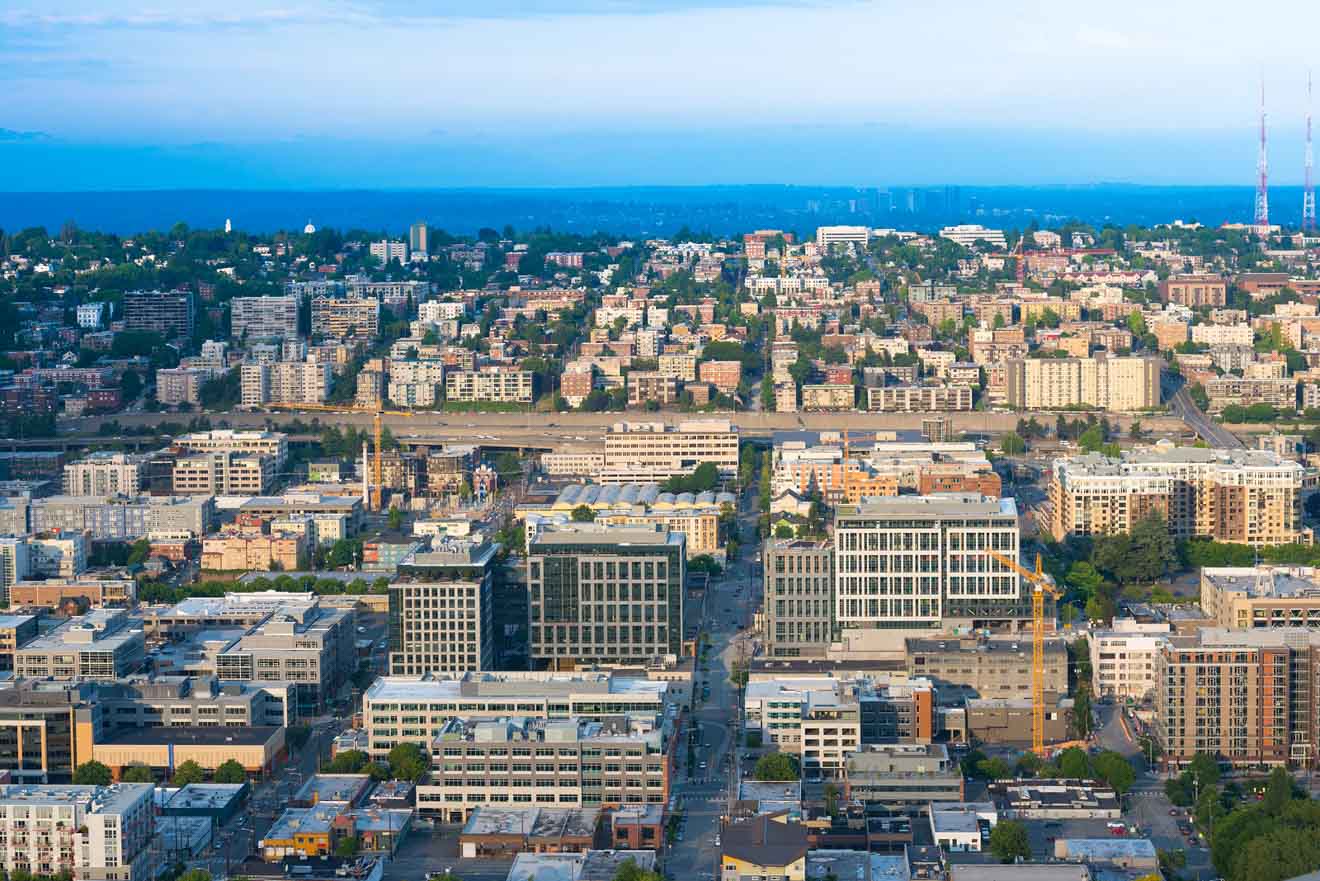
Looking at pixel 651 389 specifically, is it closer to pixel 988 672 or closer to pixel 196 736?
pixel 988 672

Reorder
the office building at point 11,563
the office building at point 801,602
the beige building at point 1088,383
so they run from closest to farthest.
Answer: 1. the office building at point 801,602
2. the office building at point 11,563
3. the beige building at point 1088,383

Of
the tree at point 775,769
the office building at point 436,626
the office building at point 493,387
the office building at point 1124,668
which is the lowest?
the tree at point 775,769

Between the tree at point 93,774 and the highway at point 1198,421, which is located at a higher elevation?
the highway at point 1198,421

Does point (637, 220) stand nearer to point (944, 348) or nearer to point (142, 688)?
point (944, 348)

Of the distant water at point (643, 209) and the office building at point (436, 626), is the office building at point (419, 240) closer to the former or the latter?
the distant water at point (643, 209)

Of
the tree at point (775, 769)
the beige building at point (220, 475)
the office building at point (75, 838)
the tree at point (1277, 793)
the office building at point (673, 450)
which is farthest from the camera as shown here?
the office building at point (673, 450)

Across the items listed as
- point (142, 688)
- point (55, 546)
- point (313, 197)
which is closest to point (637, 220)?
point (313, 197)

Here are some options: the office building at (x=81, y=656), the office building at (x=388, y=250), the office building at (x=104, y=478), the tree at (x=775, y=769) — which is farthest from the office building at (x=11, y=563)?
the office building at (x=388, y=250)
